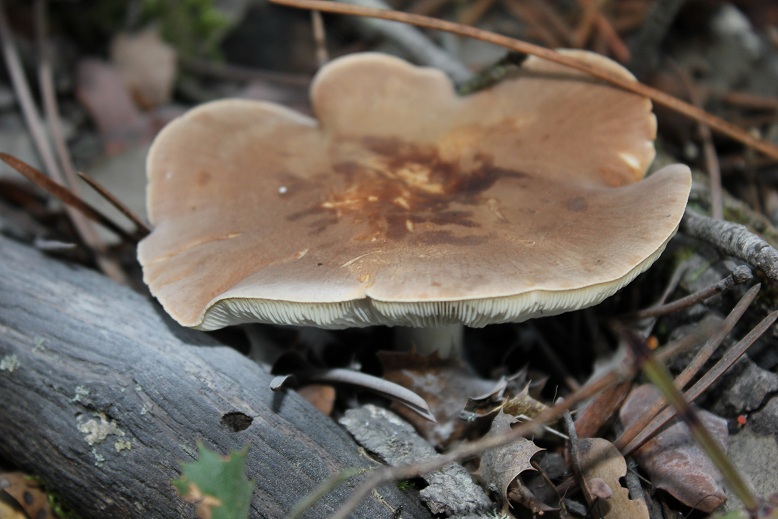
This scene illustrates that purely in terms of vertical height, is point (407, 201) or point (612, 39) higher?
point (612, 39)

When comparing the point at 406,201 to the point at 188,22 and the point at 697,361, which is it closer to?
the point at 697,361

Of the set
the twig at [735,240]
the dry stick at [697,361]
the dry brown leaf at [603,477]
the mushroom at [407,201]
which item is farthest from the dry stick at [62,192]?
the twig at [735,240]

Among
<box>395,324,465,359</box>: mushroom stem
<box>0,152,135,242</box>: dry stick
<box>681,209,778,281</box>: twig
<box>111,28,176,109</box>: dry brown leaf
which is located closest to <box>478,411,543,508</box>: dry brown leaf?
<box>395,324,465,359</box>: mushroom stem

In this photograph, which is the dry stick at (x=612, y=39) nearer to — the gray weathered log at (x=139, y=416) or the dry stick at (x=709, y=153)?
the dry stick at (x=709, y=153)

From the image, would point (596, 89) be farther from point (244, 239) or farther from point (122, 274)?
point (122, 274)

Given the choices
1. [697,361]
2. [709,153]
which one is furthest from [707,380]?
[709,153]

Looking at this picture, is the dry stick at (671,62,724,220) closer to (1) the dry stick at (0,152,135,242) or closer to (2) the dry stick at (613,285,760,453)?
(2) the dry stick at (613,285,760,453)

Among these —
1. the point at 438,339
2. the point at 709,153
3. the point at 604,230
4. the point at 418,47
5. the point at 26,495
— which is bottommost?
the point at 26,495
